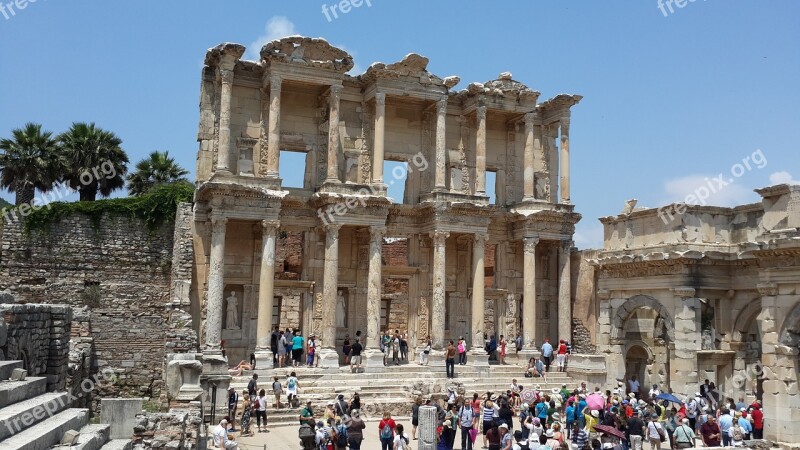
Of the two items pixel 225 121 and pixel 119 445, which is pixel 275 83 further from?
pixel 119 445

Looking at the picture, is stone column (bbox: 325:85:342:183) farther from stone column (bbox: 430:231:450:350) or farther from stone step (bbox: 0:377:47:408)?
stone step (bbox: 0:377:47:408)

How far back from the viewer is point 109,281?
92.8 feet

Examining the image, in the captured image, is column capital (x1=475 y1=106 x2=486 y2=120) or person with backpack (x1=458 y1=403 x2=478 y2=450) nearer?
person with backpack (x1=458 y1=403 x2=478 y2=450)

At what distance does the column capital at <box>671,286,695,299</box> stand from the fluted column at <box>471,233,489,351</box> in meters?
7.25

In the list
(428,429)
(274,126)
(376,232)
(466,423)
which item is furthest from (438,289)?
(428,429)

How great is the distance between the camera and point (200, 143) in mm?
25625

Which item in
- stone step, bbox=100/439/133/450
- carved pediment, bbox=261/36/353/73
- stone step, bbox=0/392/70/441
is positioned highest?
carved pediment, bbox=261/36/353/73

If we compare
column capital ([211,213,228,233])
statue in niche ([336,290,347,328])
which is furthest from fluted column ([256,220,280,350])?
statue in niche ([336,290,347,328])

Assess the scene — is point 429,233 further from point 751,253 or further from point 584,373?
point 751,253

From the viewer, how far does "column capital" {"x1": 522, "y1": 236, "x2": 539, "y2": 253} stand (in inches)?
1101

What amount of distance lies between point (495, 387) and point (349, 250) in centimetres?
757

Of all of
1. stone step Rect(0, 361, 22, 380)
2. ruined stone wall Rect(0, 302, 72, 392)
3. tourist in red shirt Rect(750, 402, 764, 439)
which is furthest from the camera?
tourist in red shirt Rect(750, 402, 764, 439)

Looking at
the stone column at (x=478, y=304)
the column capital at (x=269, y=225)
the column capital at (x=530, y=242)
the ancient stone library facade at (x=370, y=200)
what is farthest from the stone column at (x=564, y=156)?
the column capital at (x=269, y=225)

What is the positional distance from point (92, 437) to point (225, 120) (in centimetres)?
1537
